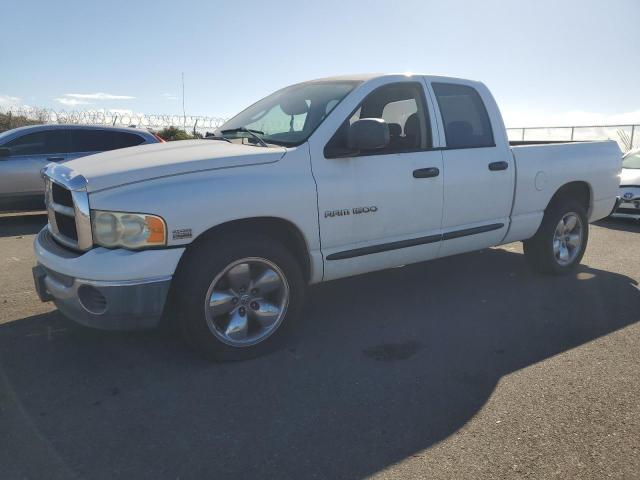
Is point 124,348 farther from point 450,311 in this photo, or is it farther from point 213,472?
point 450,311

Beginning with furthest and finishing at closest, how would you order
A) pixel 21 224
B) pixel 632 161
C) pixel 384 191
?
pixel 632 161
pixel 21 224
pixel 384 191

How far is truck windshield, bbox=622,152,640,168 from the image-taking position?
10195mm

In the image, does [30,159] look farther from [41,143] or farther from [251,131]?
[251,131]

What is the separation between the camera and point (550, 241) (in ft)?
18.3

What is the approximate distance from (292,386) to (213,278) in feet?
2.74

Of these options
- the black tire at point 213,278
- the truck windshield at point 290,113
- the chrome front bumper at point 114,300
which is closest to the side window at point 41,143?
the truck windshield at point 290,113

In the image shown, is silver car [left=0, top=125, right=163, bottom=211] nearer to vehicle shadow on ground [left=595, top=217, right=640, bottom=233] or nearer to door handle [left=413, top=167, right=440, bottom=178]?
door handle [left=413, top=167, right=440, bottom=178]

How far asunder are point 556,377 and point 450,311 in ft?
4.32

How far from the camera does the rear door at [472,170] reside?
4.58 meters

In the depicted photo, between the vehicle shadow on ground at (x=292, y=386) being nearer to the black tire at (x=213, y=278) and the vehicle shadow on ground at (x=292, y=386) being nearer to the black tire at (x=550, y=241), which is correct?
the black tire at (x=213, y=278)

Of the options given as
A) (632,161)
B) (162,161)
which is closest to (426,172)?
(162,161)

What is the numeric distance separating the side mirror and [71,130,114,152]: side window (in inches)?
264

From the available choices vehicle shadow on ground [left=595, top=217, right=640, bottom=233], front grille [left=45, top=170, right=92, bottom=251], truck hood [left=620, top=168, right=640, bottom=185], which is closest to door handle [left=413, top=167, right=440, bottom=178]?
front grille [left=45, top=170, right=92, bottom=251]

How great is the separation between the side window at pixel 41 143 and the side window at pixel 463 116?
271 inches
